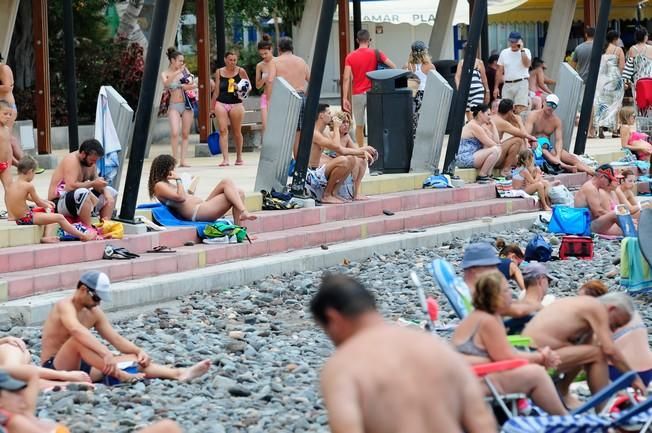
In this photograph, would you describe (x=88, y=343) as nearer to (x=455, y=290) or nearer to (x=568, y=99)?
(x=455, y=290)

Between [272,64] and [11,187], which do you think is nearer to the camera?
[11,187]

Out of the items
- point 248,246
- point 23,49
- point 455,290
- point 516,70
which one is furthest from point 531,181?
point 455,290

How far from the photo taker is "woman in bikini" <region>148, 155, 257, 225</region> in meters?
13.8

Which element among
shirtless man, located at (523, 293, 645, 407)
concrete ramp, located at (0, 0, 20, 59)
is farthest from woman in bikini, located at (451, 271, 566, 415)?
concrete ramp, located at (0, 0, 20, 59)

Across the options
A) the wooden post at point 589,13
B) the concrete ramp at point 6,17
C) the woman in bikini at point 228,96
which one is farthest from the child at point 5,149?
the wooden post at point 589,13

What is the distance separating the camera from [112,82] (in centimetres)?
2502

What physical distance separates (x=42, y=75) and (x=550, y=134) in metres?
6.44

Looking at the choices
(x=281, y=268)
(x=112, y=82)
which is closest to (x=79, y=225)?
(x=281, y=268)

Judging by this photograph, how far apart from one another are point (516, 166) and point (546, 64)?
790 centimetres

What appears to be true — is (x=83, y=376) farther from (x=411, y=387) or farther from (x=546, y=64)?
(x=546, y=64)

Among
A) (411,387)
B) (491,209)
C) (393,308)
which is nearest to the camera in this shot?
(411,387)

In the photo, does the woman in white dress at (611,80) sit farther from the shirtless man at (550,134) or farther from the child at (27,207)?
the child at (27,207)

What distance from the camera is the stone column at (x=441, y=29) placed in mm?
25359

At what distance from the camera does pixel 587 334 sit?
8.14 metres
